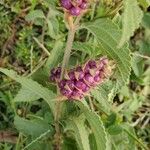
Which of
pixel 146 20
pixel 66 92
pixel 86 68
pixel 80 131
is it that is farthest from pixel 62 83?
pixel 146 20

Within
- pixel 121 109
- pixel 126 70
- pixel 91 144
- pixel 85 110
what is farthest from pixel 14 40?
pixel 126 70

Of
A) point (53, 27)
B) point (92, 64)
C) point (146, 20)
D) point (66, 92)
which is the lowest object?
point (66, 92)

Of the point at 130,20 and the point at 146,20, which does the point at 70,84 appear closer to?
the point at 130,20

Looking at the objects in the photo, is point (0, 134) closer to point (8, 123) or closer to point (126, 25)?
point (8, 123)

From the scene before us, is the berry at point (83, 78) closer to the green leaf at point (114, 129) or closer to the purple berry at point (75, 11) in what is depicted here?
the purple berry at point (75, 11)

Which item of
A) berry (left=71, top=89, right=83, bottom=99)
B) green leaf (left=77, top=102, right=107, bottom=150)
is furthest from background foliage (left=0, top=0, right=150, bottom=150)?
berry (left=71, top=89, right=83, bottom=99)

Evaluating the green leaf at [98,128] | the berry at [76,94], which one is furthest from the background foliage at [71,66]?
the berry at [76,94]
